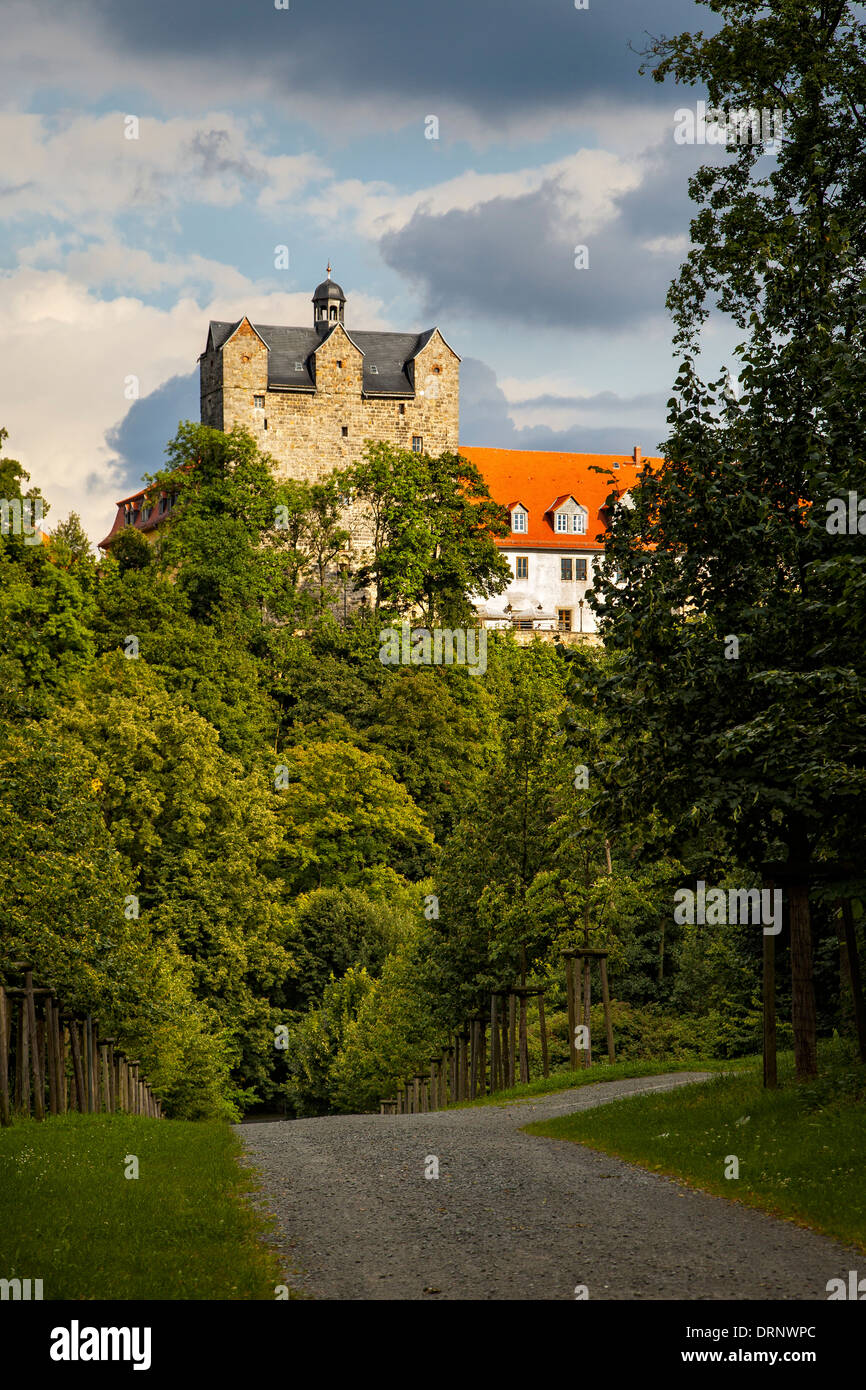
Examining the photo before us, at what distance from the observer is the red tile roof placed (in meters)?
113

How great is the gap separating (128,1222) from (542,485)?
355ft

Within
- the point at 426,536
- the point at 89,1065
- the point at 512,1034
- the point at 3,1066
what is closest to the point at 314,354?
the point at 426,536

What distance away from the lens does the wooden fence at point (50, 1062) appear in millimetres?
21375

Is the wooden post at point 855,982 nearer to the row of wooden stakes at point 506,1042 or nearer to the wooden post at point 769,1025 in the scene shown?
the wooden post at point 769,1025

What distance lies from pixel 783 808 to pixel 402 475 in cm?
7947

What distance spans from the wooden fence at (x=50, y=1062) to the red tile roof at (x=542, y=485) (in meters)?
81.2

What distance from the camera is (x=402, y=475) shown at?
9419 cm

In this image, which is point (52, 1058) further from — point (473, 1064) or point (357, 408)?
point (357, 408)

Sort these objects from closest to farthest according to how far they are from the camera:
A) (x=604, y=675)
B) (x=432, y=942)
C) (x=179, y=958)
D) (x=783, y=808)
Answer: (x=783, y=808)
(x=604, y=675)
(x=432, y=942)
(x=179, y=958)

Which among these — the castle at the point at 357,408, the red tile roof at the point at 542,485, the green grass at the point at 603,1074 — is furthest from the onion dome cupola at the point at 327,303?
the green grass at the point at 603,1074

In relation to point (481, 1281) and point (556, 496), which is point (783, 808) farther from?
point (556, 496)

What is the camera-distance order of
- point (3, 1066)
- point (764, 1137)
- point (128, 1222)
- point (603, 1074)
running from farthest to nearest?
point (603, 1074), point (3, 1066), point (764, 1137), point (128, 1222)

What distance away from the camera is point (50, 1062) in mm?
23094
